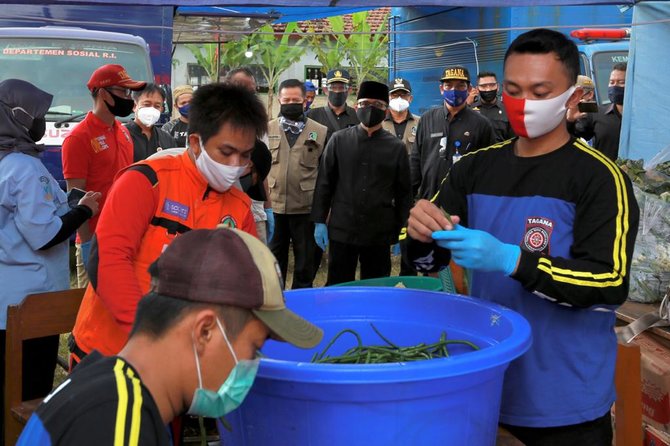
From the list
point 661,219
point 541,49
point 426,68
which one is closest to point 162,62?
point 426,68

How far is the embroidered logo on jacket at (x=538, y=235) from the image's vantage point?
207 centimetres

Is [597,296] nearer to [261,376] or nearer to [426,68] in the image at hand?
[261,376]

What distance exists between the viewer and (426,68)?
38.7ft

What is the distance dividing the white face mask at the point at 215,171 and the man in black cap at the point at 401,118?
5570mm

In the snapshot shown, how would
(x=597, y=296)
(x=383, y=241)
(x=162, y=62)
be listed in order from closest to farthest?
(x=597, y=296) < (x=383, y=241) < (x=162, y=62)

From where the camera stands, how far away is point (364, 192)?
5.55 metres

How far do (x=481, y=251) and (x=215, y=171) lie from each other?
107 cm

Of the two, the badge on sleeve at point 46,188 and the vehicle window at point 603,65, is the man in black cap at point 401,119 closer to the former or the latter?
the vehicle window at point 603,65

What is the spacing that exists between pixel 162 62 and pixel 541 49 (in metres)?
7.64

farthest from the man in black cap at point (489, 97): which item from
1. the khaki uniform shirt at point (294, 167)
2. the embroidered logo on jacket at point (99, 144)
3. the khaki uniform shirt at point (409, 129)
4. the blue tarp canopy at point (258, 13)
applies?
the embroidered logo on jacket at point (99, 144)

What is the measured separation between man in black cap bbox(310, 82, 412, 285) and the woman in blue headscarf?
95.3 inches

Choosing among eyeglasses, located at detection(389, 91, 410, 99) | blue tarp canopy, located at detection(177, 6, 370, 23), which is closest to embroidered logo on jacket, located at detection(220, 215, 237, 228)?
eyeglasses, located at detection(389, 91, 410, 99)

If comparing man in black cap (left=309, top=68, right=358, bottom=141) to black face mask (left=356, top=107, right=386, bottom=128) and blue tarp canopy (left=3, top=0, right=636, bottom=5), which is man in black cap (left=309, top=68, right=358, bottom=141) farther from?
blue tarp canopy (left=3, top=0, right=636, bottom=5)

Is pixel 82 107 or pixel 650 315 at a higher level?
pixel 82 107
